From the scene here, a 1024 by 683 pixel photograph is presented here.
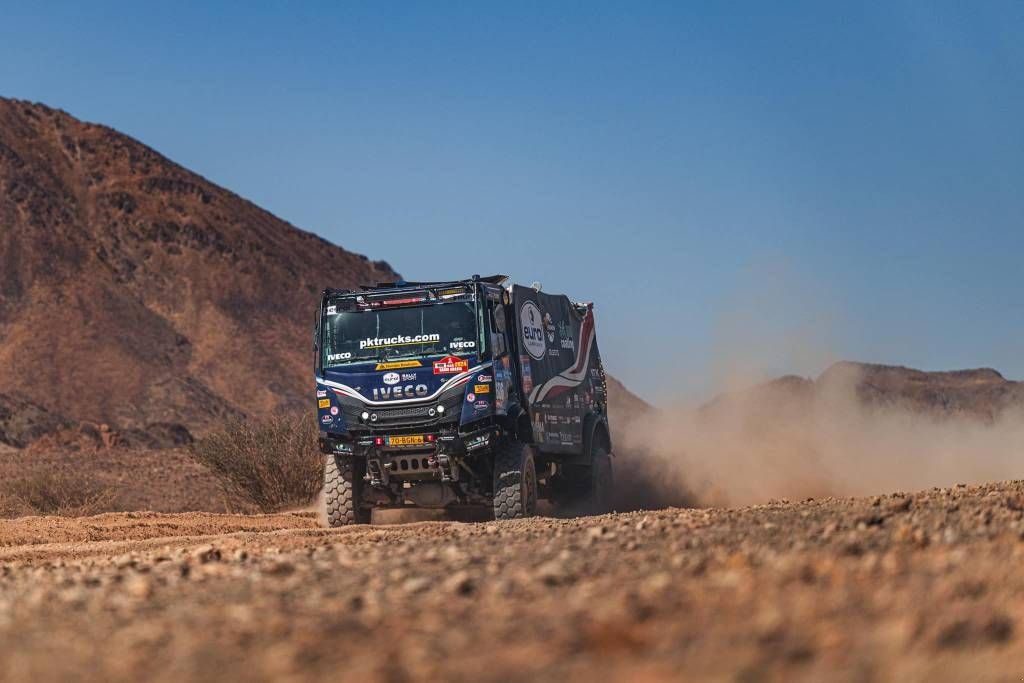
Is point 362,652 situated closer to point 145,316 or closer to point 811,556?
point 811,556

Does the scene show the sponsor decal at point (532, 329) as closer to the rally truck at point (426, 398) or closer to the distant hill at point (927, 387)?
the rally truck at point (426, 398)

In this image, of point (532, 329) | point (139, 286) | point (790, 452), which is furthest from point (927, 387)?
point (532, 329)

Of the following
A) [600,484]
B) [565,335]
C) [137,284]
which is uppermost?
[137,284]

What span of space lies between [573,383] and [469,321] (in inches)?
168

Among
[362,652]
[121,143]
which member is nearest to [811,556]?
[362,652]

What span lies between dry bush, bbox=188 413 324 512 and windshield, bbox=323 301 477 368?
395 inches

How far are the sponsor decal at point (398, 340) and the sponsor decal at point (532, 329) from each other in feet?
5.58

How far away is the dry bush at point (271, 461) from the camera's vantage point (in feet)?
97.7

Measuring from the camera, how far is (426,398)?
64.2ft

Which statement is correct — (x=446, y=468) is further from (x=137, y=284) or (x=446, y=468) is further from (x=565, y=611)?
(x=137, y=284)

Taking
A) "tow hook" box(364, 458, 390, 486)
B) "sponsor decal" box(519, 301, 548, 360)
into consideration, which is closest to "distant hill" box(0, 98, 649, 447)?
"sponsor decal" box(519, 301, 548, 360)

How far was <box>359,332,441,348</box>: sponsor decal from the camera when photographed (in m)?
19.6

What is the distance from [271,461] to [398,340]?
1103 cm

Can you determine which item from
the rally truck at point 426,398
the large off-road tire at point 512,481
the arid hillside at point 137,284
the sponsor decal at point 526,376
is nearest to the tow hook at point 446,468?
the rally truck at point 426,398
